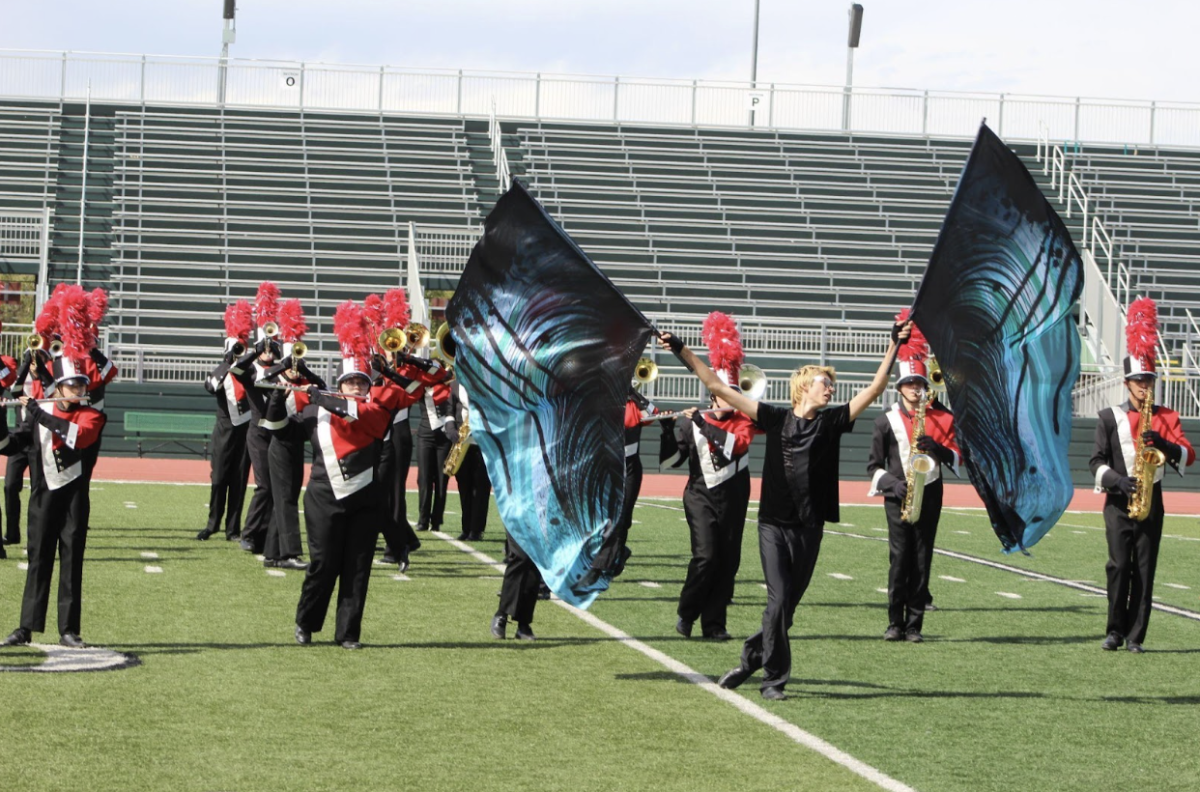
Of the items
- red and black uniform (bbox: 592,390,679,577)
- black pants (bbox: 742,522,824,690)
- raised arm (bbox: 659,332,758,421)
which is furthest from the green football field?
raised arm (bbox: 659,332,758,421)

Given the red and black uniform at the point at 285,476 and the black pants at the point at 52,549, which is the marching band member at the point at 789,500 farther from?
the red and black uniform at the point at 285,476

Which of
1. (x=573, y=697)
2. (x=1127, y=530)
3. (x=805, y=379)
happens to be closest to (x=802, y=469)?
(x=805, y=379)

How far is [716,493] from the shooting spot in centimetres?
945

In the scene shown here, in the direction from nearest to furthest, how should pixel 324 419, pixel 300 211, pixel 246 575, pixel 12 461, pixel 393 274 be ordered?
1. pixel 324 419
2. pixel 246 575
3. pixel 12 461
4. pixel 393 274
5. pixel 300 211

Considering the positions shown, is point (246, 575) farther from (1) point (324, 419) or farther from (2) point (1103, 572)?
(2) point (1103, 572)

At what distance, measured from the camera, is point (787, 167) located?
33.9 metres

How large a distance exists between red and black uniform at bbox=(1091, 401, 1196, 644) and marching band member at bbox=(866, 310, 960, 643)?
87cm

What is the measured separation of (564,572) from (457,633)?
1.79 metres

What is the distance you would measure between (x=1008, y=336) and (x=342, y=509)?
3.37 meters

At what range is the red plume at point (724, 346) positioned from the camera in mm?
9172

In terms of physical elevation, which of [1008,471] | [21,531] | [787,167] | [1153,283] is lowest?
[21,531]

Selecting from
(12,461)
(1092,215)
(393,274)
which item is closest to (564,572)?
(12,461)

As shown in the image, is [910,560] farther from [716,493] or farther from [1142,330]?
[1142,330]

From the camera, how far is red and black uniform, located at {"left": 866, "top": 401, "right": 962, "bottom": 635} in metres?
9.34
